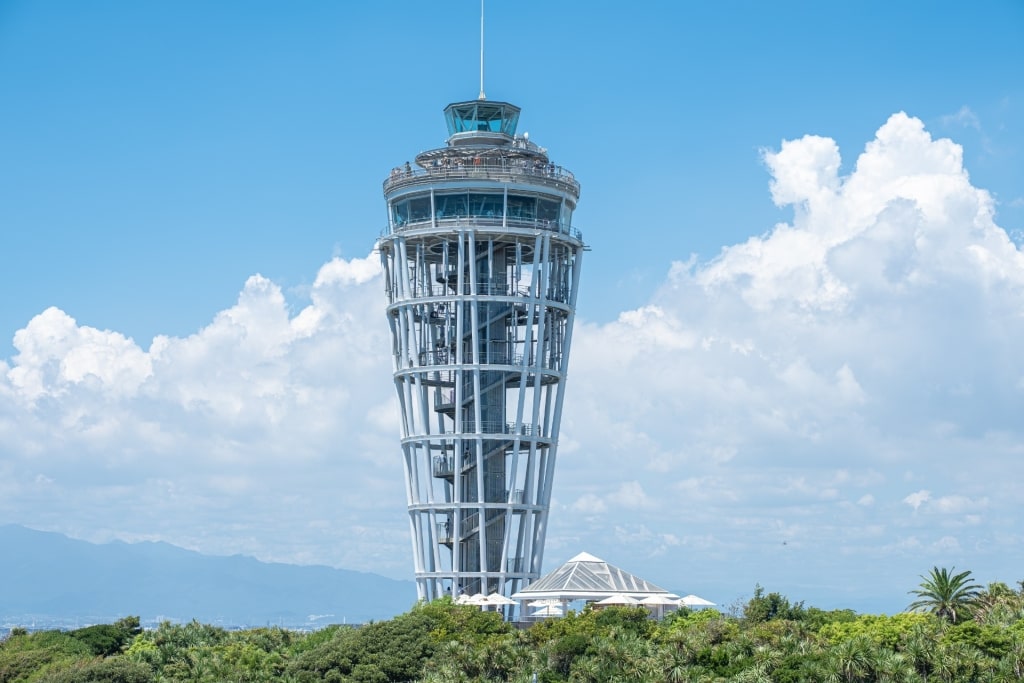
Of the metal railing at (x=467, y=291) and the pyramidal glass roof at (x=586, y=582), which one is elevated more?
the metal railing at (x=467, y=291)

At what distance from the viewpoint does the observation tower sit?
5261 inches

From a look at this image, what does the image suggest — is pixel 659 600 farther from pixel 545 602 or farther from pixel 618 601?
pixel 545 602

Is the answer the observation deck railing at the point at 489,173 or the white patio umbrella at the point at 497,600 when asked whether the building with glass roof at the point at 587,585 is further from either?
the observation deck railing at the point at 489,173

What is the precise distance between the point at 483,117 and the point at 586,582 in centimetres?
4044

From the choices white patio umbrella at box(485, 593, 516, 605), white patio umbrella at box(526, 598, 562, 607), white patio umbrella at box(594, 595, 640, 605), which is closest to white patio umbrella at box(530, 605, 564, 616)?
white patio umbrella at box(526, 598, 562, 607)

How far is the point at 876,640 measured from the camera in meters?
108

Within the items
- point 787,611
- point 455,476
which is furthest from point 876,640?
point 455,476

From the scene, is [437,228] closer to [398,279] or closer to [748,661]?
[398,279]

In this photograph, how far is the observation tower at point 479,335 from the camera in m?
134

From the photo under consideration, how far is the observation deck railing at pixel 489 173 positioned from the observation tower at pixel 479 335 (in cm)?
8

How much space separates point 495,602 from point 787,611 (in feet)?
71.3

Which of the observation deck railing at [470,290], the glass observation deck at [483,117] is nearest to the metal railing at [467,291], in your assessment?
the observation deck railing at [470,290]

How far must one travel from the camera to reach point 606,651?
109m

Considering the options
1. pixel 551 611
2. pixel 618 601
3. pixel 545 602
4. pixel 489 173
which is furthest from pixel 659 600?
pixel 489 173
